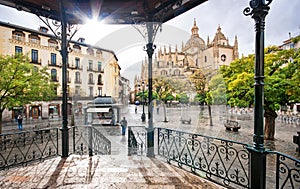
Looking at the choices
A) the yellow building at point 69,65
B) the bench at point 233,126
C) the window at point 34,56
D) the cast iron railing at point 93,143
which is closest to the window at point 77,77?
the yellow building at point 69,65

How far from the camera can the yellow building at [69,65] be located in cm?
2253

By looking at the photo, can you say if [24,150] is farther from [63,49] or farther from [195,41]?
[195,41]

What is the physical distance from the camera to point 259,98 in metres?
2.80

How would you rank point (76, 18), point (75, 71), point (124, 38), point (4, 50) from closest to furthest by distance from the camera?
point (76, 18), point (124, 38), point (4, 50), point (75, 71)

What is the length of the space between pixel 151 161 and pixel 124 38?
18.5ft

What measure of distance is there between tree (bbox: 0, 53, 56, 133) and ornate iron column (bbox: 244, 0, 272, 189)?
1206cm

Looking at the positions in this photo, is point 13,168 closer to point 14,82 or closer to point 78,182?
point 78,182

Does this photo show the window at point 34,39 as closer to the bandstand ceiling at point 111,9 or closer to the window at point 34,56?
the window at point 34,56

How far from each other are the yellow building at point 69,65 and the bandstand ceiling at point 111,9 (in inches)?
690

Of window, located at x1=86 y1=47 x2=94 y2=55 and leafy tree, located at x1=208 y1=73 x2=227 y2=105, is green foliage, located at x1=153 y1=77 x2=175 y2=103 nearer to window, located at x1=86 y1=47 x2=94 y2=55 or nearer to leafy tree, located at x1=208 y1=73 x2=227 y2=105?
leafy tree, located at x1=208 y1=73 x2=227 y2=105

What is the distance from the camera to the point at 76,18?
5746 millimetres

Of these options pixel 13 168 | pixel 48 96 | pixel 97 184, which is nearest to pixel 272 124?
pixel 97 184

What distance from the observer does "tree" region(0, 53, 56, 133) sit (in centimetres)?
1023

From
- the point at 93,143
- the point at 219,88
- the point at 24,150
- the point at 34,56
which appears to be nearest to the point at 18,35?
the point at 34,56
